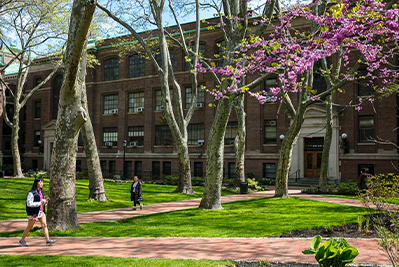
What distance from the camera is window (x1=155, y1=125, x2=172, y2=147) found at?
36156 millimetres

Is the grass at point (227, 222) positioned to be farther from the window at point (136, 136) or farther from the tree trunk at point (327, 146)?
the window at point (136, 136)

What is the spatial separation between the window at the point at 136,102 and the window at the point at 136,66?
79.5 inches

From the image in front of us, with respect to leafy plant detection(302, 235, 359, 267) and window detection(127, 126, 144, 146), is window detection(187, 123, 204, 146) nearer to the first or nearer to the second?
window detection(127, 126, 144, 146)

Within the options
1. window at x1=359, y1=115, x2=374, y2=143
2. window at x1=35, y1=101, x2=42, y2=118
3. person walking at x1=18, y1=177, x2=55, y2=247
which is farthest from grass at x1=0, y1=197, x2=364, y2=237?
window at x1=35, y1=101, x2=42, y2=118

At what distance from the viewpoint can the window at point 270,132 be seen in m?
31.3

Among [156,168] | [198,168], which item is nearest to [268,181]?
[198,168]

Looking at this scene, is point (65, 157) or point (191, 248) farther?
point (65, 157)

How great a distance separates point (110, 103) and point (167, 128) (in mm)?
8219

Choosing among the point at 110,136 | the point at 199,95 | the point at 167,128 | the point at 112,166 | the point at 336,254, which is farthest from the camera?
the point at 110,136

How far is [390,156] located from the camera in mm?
26281

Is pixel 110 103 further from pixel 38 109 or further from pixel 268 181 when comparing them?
pixel 268 181

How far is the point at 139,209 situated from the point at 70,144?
599 cm

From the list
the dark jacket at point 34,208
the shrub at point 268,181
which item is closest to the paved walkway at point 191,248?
the dark jacket at point 34,208

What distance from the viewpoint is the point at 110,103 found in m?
40.1
